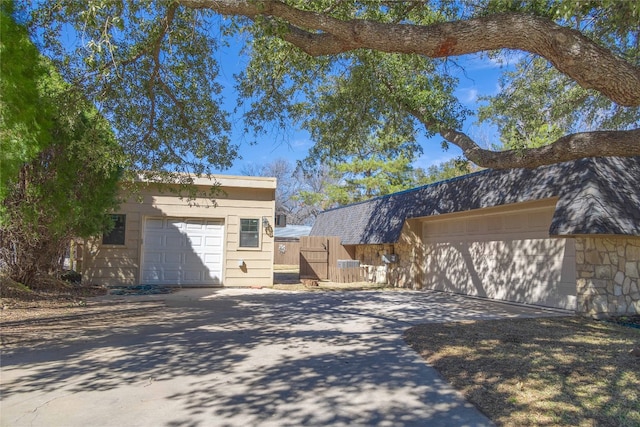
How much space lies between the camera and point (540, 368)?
4816 mm

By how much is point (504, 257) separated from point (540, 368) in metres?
6.84

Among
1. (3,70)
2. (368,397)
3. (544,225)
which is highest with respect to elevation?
(3,70)

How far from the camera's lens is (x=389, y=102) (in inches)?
379

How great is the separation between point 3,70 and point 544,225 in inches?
407

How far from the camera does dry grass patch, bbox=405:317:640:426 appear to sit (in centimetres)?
362

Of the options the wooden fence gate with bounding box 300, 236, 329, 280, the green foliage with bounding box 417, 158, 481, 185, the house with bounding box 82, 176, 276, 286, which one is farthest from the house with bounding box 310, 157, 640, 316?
the green foliage with bounding box 417, 158, 481, 185

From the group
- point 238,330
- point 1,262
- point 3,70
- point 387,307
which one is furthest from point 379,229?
point 3,70

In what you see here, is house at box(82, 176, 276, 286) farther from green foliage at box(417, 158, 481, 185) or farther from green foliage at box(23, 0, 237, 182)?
green foliage at box(417, 158, 481, 185)

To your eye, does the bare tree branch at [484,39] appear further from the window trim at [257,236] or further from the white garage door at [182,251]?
the white garage door at [182,251]

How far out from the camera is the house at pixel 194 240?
13.6 m

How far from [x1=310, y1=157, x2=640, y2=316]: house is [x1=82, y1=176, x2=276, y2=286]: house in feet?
14.9

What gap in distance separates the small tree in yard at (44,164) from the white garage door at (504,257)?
354 inches

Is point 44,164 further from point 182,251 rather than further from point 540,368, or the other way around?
point 540,368

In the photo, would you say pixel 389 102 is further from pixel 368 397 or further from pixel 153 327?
pixel 368 397
